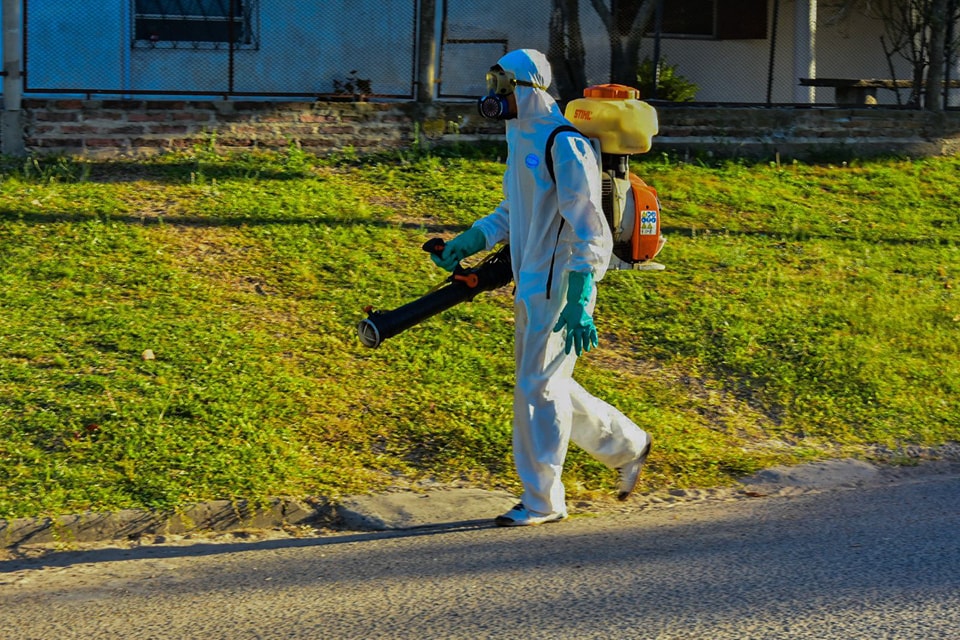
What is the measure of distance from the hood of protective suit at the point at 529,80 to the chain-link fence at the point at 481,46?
5.88m

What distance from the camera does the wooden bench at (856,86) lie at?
13812 mm

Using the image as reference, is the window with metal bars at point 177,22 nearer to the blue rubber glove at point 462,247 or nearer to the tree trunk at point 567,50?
the tree trunk at point 567,50

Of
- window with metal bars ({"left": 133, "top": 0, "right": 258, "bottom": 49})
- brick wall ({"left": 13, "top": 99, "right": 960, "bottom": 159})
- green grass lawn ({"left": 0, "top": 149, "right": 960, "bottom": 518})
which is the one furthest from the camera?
window with metal bars ({"left": 133, "top": 0, "right": 258, "bottom": 49})

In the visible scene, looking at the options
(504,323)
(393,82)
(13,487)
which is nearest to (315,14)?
(393,82)

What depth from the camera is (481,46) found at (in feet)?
48.8

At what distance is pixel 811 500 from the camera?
5707mm

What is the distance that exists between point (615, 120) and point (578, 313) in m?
0.88

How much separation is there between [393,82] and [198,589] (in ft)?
34.5

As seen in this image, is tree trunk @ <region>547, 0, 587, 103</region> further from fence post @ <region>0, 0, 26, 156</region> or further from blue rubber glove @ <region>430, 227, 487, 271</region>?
blue rubber glove @ <region>430, 227, 487, 271</region>

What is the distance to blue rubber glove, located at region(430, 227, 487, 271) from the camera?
5367mm

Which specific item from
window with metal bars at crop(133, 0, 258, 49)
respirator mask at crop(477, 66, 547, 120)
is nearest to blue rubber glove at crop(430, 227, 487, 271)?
respirator mask at crop(477, 66, 547, 120)

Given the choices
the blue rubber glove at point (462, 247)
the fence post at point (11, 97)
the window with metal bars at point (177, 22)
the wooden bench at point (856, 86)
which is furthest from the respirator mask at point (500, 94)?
the wooden bench at point (856, 86)

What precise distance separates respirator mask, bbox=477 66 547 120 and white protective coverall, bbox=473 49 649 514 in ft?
0.08

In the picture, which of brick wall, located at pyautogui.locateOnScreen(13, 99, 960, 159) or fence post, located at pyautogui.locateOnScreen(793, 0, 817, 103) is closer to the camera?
brick wall, located at pyautogui.locateOnScreen(13, 99, 960, 159)
